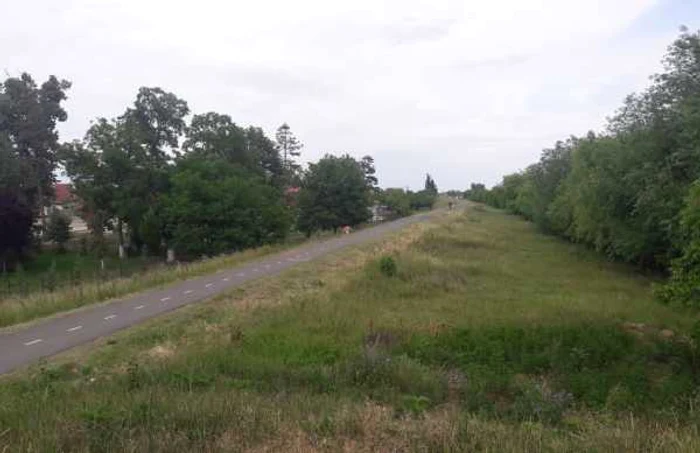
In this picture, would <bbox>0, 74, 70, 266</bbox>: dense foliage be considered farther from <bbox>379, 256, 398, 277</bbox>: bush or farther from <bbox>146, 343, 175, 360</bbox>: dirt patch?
<bbox>146, 343, 175, 360</bbox>: dirt patch

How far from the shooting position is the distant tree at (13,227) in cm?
5306

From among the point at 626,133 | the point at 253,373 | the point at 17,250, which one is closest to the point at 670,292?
the point at 253,373

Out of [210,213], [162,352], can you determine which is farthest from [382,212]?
[162,352]

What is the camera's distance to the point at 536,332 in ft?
57.2

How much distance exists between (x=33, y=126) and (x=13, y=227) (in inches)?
568

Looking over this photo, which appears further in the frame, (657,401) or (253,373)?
(657,401)

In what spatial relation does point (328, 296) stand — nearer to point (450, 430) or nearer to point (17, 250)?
point (450, 430)

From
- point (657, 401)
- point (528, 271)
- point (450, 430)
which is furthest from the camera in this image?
point (528, 271)

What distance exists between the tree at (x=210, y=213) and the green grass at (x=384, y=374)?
25.7 m

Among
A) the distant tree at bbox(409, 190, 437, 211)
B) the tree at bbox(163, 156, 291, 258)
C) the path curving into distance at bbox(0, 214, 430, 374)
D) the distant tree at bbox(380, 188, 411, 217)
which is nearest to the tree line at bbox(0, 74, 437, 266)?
the tree at bbox(163, 156, 291, 258)

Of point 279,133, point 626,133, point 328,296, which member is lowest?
point 328,296

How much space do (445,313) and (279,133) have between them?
88.9m

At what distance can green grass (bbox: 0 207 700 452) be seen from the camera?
20.0 feet

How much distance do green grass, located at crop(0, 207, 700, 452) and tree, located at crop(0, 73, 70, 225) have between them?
45.0 metres
